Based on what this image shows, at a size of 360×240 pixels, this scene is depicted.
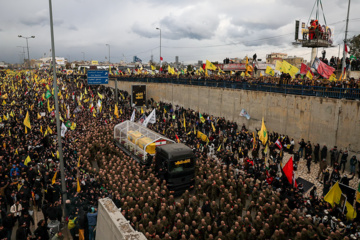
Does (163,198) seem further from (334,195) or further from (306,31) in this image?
(306,31)

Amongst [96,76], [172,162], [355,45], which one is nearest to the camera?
[172,162]

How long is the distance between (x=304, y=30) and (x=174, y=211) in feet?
84.5

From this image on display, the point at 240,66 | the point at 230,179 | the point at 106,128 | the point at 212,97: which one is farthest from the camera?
the point at 240,66

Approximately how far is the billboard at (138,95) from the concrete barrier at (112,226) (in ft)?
81.1

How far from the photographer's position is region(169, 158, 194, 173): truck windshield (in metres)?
11.8

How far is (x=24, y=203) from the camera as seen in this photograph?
9812mm

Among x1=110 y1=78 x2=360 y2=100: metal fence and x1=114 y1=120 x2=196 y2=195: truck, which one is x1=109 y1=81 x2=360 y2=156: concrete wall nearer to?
x1=110 y1=78 x2=360 y2=100: metal fence

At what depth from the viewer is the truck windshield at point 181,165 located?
11773 mm

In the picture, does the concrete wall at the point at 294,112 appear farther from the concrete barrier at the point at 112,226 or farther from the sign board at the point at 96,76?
the concrete barrier at the point at 112,226

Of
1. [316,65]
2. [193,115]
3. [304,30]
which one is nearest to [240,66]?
[304,30]

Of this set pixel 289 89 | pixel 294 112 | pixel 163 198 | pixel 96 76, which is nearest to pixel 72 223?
pixel 163 198

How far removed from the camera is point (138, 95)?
32031 millimetres

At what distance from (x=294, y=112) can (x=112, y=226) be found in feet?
50.7

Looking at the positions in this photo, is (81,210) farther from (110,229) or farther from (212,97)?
(212,97)
